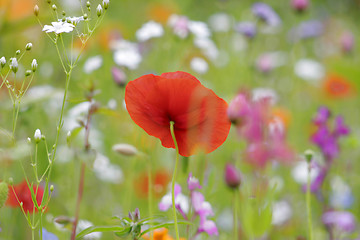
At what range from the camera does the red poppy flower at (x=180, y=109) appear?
0.53m

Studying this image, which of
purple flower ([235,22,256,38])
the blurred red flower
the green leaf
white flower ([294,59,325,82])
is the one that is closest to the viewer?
the green leaf

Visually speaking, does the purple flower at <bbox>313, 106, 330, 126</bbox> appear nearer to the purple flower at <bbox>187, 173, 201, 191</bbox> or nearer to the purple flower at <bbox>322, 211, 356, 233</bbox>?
the purple flower at <bbox>322, 211, 356, 233</bbox>

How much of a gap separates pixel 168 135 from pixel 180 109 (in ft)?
0.15

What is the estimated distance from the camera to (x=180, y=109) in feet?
1.77

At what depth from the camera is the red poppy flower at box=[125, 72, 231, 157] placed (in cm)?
53

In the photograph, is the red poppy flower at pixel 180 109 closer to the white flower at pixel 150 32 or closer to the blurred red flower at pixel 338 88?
the white flower at pixel 150 32

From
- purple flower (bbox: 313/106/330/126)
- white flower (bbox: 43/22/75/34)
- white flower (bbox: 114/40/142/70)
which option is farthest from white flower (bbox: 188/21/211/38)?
white flower (bbox: 43/22/75/34)

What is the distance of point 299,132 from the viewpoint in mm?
1747

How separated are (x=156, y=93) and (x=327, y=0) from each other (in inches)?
114

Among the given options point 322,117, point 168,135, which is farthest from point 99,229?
point 322,117

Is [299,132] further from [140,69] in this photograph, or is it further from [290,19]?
[290,19]

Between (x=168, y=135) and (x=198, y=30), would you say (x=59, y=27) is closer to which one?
(x=168, y=135)

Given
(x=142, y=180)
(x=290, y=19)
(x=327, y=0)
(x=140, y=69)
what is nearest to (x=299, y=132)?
(x=140, y=69)

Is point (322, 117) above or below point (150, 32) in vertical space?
below
